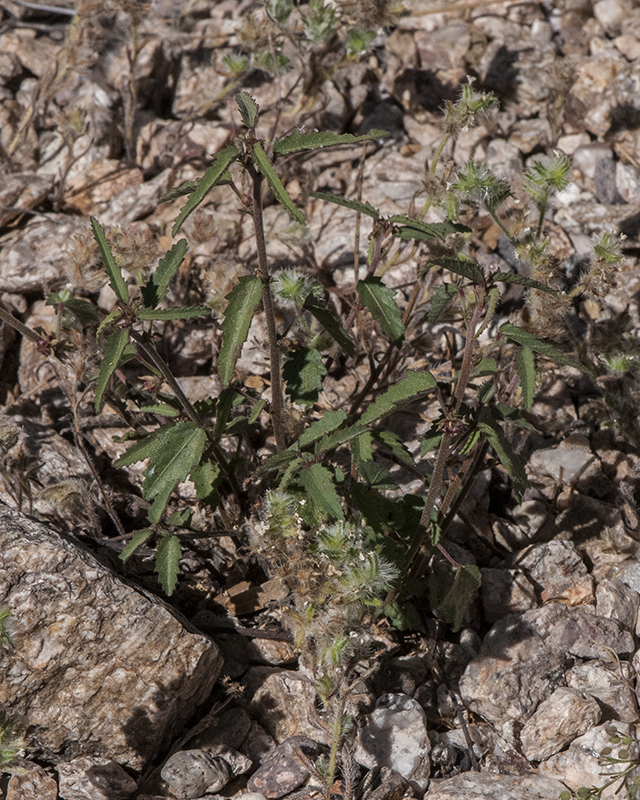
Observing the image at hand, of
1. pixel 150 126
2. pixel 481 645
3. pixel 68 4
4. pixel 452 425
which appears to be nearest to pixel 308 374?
pixel 452 425

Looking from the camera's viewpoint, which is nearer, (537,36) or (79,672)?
(79,672)

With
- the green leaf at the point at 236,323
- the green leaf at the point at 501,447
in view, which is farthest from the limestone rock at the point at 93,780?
the green leaf at the point at 501,447

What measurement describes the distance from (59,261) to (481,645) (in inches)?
129

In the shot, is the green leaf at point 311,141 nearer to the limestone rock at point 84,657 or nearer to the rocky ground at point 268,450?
the rocky ground at point 268,450

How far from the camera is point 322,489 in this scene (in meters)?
2.67

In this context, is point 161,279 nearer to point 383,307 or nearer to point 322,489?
point 383,307

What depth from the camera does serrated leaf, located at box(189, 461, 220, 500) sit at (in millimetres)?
3229

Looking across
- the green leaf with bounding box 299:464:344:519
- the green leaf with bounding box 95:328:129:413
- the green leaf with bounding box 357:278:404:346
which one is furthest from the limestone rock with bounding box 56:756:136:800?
the green leaf with bounding box 357:278:404:346

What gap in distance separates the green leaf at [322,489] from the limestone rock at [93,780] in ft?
4.33

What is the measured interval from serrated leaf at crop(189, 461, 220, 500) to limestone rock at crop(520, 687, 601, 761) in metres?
1.64

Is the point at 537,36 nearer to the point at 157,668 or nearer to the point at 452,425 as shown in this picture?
the point at 452,425

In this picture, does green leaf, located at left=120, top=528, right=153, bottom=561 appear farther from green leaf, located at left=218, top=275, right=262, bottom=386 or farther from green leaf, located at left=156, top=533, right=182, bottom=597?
green leaf, located at left=218, top=275, right=262, bottom=386

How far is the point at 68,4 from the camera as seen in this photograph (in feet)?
19.7

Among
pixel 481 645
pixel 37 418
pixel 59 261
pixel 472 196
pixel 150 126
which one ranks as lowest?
pixel 481 645
